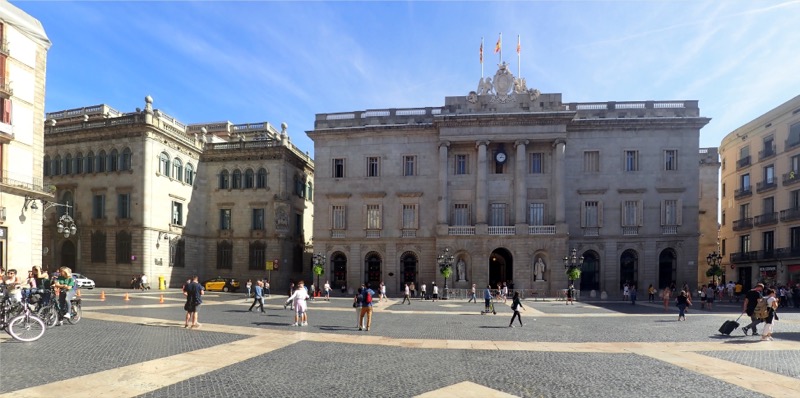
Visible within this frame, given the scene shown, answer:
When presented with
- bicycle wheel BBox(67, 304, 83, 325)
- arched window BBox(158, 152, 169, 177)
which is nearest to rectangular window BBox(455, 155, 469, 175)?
arched window BBox(158, 152, 169, 177)

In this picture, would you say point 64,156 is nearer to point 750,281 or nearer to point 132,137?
point 132,137

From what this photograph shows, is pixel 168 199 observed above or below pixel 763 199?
below

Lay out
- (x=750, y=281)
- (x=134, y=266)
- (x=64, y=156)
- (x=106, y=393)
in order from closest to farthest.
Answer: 1. (x=106, y=393)
2. (x=134, y=266)
3. (x=64, y=156)
4. (x=750, y=281)

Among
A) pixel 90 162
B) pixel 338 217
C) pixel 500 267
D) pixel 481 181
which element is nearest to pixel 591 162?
pixel 481 181

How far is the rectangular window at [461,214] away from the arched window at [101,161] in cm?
3205

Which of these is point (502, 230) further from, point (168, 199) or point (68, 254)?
point (68, 254)

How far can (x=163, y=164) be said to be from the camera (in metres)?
40.8

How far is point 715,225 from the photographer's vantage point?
155 ft

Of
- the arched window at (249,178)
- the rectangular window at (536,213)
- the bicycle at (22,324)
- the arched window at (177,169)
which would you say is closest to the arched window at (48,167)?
the arched window at (177,169)

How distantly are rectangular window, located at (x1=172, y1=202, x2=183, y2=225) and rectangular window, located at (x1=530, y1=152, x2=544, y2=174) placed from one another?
109ft

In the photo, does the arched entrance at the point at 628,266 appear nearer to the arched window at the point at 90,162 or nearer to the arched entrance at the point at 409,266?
the arched entrance at the point at 409,266

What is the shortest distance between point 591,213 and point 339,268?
23.6 metres

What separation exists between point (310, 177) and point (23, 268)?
28.0 m

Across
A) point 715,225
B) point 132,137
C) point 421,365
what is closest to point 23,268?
point 132,137
